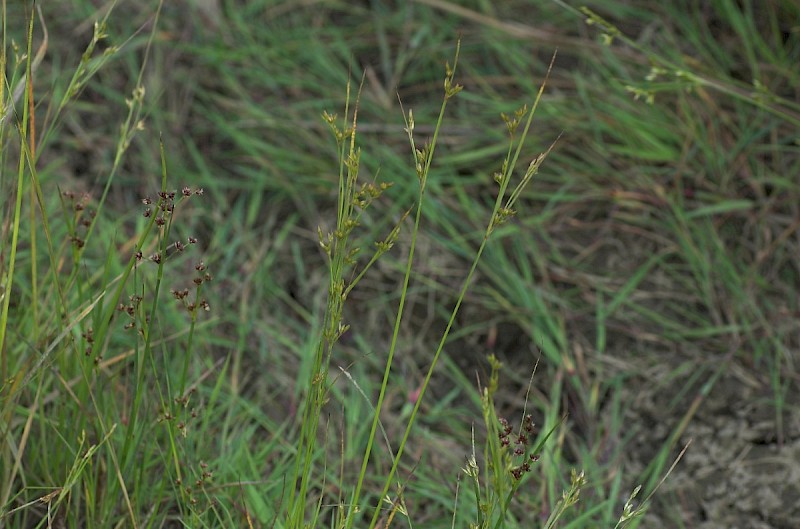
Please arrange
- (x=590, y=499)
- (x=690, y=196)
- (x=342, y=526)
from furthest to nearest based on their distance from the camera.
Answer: (x=690, y=196)
(x=590, y=499)
(x=342, y=526)

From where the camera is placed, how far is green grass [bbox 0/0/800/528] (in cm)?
203

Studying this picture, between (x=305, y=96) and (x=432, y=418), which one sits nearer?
(x=432, y=418)

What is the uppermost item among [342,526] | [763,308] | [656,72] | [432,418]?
[656,72]

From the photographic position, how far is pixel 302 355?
7.48 feet

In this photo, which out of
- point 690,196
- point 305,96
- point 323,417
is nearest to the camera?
point 323,417

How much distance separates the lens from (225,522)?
5.31ft

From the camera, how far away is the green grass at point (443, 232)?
203cm

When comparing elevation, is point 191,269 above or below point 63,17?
below

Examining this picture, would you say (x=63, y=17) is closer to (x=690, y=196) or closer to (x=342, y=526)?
(x=690, y=196)

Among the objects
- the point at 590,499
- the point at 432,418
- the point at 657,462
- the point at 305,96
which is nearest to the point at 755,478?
the point at 657,462

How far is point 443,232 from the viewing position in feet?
8.50

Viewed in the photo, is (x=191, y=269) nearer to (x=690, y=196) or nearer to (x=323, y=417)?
(x=323, y=417)

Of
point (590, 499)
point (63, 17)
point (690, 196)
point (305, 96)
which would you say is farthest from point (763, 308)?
point (63, 17)

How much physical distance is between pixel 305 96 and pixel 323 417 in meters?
1.04
